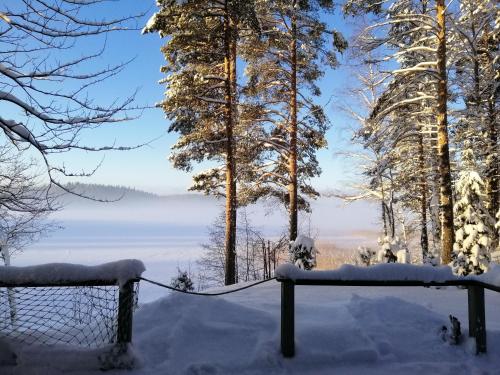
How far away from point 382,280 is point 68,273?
11.6 feet

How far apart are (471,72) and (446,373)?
1392 cm

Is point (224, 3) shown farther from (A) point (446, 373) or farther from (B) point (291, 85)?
(A) point (446, 373)

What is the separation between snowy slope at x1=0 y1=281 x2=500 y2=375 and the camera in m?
4.38

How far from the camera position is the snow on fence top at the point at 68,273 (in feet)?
14.2

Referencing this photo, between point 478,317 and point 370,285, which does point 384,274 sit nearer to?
point 370,285

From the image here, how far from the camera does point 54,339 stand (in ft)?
16.3

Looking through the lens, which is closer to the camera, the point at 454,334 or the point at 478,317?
the point at 478,317

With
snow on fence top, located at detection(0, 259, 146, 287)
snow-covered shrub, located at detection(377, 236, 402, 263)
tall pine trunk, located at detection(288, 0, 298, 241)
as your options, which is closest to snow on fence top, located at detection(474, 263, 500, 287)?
snow on fence top, located at detection(0, 259, 146, 287)

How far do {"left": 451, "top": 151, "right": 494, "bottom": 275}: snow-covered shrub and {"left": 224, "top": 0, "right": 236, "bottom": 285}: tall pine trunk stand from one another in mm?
7917

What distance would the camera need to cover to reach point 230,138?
1620cm

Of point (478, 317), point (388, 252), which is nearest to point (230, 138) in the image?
point (388, 252)

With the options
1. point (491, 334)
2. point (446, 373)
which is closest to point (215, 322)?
point (446, 373)

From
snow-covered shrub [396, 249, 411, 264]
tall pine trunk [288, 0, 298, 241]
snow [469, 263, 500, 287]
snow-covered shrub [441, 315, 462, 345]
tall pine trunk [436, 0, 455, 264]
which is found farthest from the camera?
tall pine trunk [288, 0, 298, 241]

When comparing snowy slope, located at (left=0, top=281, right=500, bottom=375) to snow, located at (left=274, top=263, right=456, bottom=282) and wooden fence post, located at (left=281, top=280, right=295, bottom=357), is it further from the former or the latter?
snow, located at (left=274, top=263, right=456, bottom=282)
